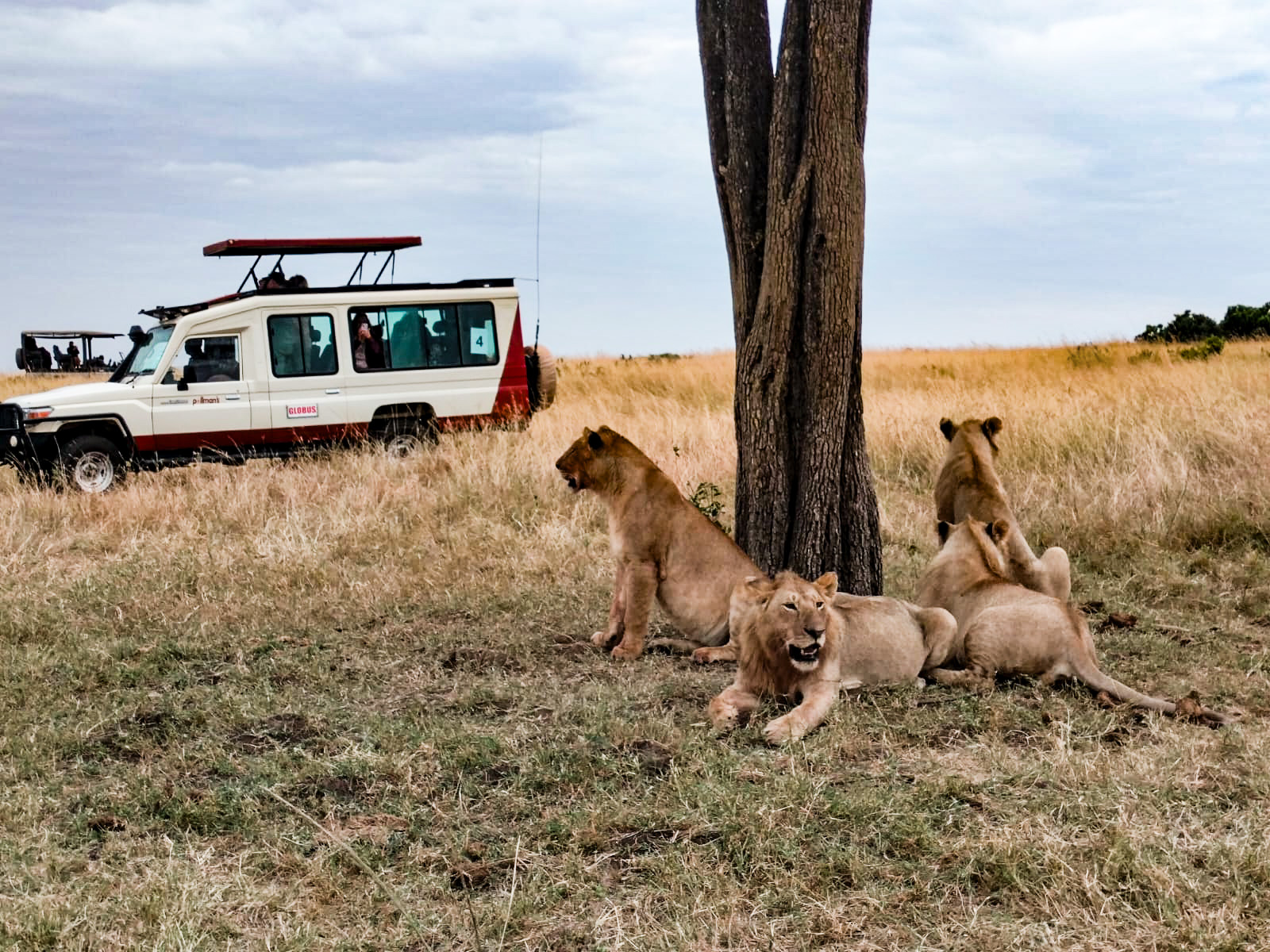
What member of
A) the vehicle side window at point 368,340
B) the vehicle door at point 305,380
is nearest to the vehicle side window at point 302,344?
the vehicle door at point 305,380

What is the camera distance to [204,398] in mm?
14547

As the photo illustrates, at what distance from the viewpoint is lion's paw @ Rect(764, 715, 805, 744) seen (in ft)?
15.3

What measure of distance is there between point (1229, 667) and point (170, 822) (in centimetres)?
487

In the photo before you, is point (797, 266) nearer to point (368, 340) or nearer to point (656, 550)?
point (656, 550)

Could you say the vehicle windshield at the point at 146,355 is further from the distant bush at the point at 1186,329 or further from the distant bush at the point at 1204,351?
the distant bush at the point at 1186,329

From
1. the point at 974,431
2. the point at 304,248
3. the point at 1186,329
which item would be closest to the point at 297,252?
the point at 304,248

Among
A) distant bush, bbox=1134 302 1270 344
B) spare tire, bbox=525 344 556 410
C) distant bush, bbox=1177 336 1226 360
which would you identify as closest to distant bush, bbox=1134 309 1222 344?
distant bush, bbox=1134 302 1270 344

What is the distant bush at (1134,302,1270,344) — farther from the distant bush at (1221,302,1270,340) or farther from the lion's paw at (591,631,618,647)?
the lion's paw at (591,631,618,647)

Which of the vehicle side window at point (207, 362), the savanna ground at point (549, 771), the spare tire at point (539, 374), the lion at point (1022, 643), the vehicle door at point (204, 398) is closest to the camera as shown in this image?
the savanna ground at point (549, 771)

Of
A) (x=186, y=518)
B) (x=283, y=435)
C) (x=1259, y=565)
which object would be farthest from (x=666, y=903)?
(x=283, y=435)

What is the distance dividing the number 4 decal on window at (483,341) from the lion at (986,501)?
369 inches

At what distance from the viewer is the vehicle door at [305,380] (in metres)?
14.9

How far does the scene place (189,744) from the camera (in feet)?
16.6

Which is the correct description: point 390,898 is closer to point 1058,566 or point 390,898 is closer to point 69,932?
point 69,932
